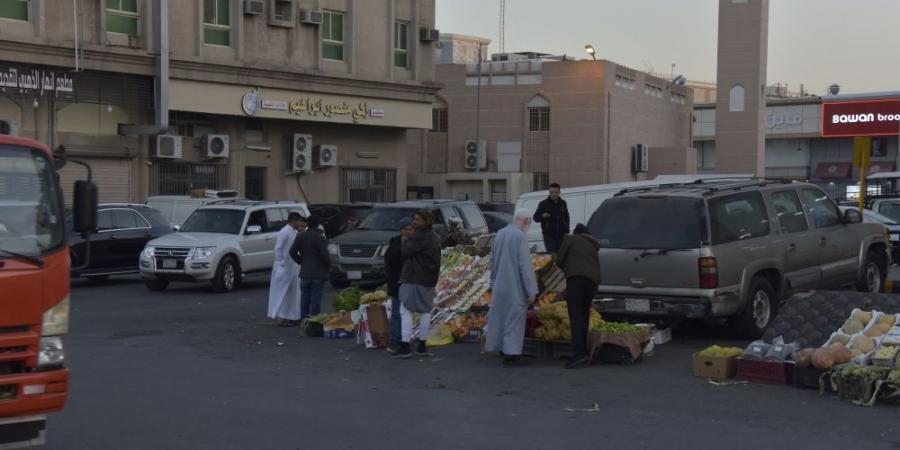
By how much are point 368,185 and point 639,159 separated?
64.3 feet

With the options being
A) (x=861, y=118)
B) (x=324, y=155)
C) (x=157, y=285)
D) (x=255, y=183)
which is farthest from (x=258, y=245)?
(x=861, y=118)

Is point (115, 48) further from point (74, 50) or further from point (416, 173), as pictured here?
point (416, 173)

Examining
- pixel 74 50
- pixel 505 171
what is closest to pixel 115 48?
pixel 74 50

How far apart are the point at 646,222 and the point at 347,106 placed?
27079 mm

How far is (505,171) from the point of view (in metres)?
56.3

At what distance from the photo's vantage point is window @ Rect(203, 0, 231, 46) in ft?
121

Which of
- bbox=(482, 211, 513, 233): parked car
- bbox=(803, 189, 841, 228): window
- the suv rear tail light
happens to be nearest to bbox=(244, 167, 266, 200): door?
bbox=(482, 211, 513, 233): parked car

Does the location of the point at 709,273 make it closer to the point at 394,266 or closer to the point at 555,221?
the point at 394,266

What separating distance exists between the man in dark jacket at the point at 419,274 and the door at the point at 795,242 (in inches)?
182

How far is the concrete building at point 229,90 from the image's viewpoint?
1275 inches

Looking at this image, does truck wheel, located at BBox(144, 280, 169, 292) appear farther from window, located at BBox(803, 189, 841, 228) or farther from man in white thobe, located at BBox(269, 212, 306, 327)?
window, located at BBox(803, 189, 841, 228)

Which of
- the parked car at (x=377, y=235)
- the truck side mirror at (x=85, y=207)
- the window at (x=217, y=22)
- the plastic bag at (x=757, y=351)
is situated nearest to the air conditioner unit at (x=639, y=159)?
the window at (x=217, y=22)

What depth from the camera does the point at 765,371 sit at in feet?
39.2

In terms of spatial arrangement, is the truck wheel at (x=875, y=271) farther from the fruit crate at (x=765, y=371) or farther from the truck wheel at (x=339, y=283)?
the truck wheel at (x=339, y=283)
